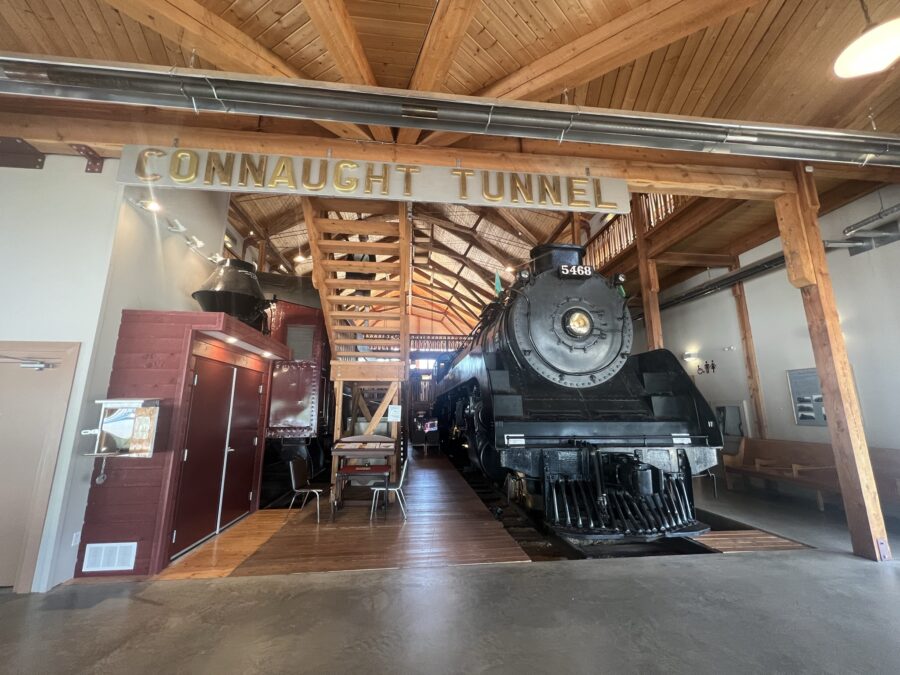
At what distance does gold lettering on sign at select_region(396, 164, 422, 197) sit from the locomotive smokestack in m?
1.94

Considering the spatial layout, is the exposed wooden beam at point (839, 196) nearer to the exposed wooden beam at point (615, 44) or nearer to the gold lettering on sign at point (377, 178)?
the exposed wooden beam at point (615, 44)

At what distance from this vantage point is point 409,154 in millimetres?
3574

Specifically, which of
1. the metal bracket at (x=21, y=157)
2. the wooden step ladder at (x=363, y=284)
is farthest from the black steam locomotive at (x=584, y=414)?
the metal bracket at (x=21, y=157)

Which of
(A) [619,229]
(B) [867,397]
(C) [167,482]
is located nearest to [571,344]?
(C) [167,482]

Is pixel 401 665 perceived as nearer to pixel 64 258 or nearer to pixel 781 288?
pixel 64 258

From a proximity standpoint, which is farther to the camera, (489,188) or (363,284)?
(363,284)

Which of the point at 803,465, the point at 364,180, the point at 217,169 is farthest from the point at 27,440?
the point at 803,465

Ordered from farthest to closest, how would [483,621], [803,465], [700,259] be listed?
[700,259] → [803,465] → [483,621]

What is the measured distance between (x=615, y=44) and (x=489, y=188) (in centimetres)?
134

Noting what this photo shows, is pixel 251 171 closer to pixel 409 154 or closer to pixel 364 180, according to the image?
pixel 364 180

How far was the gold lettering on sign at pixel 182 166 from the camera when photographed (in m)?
3.10

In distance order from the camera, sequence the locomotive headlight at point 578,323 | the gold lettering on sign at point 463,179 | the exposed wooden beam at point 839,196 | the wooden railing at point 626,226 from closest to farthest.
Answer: the gold lettering on sign at point 463,179 → the locomotive headlight at point 578,323 → the exposed wooden beam at point 839,196 → the wooden railing at point 626,226

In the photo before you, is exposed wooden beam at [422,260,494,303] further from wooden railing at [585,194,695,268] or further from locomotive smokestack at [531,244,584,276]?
locomotive smokestack at [531,244,584,276]

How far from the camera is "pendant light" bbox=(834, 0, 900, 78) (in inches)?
79.7
